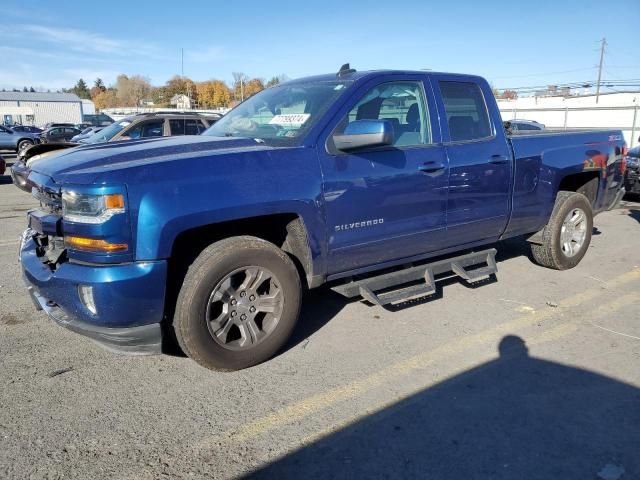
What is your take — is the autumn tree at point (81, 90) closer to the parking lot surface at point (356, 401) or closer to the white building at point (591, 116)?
the white building at point (591, 116)

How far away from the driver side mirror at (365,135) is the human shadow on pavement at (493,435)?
1.65 m

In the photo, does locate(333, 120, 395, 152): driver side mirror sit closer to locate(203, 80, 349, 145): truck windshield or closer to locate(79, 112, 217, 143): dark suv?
locate(203, 80, 349, 145): truck windshield

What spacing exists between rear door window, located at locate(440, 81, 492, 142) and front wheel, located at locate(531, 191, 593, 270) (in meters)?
1.41

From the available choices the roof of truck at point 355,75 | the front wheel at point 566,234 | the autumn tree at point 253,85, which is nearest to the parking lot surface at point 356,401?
the front wheel at point 566,234

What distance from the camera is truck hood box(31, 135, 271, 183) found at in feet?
9.66

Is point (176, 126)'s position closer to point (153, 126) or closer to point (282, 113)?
point (153, 126)

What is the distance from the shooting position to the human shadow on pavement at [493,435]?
96.6 inches

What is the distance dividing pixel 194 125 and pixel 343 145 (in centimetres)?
930

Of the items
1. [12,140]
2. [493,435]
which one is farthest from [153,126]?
[12,140]

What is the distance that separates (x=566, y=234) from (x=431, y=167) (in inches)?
98.4

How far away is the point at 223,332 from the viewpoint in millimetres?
3242

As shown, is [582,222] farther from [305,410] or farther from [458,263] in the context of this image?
[305,410]

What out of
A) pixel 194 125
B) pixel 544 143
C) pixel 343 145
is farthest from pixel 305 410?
pixel 194 125

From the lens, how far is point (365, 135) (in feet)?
11.3
